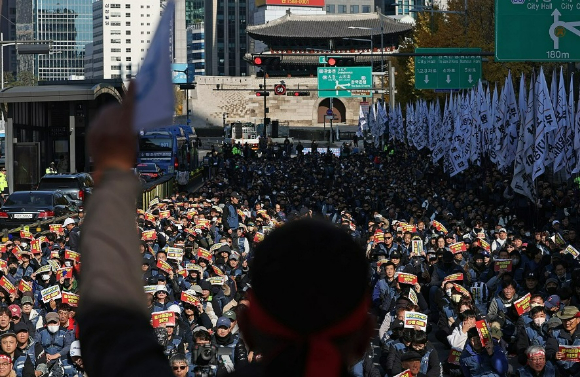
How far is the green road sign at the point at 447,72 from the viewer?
41.5 metres

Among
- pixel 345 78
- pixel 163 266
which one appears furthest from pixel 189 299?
pixel 345 78

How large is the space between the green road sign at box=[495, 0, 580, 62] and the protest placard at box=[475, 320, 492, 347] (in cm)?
1160

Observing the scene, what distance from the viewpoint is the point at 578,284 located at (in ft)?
49.9

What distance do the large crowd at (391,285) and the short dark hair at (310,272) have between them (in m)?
0.02

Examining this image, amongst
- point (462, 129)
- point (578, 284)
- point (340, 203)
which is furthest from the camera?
point (462, 129)

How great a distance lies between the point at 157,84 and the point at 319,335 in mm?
594

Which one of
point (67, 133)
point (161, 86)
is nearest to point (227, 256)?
point (161, 86)

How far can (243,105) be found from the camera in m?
127

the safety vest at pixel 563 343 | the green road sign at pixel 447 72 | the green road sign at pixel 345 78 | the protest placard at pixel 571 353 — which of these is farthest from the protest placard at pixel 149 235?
the green road sign at pixel 345 78

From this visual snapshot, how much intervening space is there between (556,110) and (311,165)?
91.0 ft

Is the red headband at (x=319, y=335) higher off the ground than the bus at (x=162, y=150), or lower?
higher

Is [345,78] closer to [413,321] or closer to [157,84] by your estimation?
[413,321]

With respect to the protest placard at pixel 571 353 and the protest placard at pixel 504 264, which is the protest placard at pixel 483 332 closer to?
the protest placard at pixel 571 353

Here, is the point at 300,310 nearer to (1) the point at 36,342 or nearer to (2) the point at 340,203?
(1) the point at 36,342
